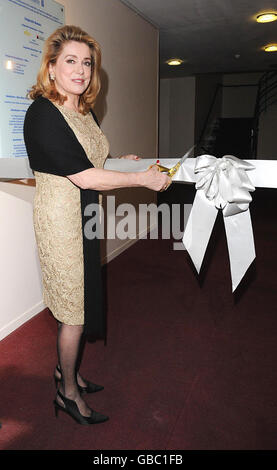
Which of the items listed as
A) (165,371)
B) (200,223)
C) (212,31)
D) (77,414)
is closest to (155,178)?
(200,223)

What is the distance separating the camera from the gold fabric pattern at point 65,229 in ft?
4.83

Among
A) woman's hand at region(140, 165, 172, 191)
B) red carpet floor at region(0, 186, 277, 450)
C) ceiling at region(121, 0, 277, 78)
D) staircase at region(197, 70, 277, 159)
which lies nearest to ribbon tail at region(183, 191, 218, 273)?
woman's hand at region(140, 165, 172, 191)

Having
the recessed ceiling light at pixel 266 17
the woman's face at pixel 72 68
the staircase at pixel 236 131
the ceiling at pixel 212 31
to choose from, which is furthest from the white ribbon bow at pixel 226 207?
the staircase at pixel 236 131

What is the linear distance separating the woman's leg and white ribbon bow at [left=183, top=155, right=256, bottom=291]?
0.68 meters

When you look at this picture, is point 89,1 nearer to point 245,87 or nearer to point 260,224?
point 260,224

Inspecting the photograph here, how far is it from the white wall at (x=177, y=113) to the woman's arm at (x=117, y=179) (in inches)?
312

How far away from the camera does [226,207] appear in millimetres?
1139

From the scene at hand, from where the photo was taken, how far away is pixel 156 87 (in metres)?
4.86

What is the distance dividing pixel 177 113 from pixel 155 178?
8.22m

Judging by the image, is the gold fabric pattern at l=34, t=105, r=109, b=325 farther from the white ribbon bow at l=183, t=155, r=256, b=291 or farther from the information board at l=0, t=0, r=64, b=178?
the information board at l=0, t=0, r=64, b=178

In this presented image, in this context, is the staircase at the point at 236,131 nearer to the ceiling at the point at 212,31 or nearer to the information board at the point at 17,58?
the ceiling at the point at 212,31

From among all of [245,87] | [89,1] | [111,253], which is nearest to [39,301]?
[111,253]

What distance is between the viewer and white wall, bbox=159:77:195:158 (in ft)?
29.4
